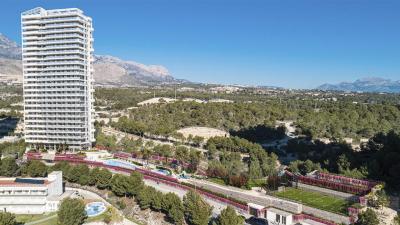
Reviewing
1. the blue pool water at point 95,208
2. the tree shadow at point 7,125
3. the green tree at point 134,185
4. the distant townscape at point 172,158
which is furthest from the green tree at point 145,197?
the tree shadow at point 7,125

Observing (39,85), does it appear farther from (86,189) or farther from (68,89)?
(86,189)

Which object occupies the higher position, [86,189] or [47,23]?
[47,23]

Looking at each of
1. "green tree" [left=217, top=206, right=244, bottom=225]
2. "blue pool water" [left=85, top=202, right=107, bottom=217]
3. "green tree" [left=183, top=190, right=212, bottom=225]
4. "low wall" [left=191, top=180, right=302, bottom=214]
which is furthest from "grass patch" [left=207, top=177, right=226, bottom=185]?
"green tree" [left=217, top=206, right=244, bottom=225]

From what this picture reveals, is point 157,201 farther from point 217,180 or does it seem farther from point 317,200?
point 317,200

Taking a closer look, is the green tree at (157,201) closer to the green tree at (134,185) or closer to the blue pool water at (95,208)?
the green tree at (134,185)

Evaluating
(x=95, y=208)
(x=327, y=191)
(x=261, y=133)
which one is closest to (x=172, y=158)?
(x=95, y=208)

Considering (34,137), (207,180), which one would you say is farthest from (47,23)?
(207,180)
